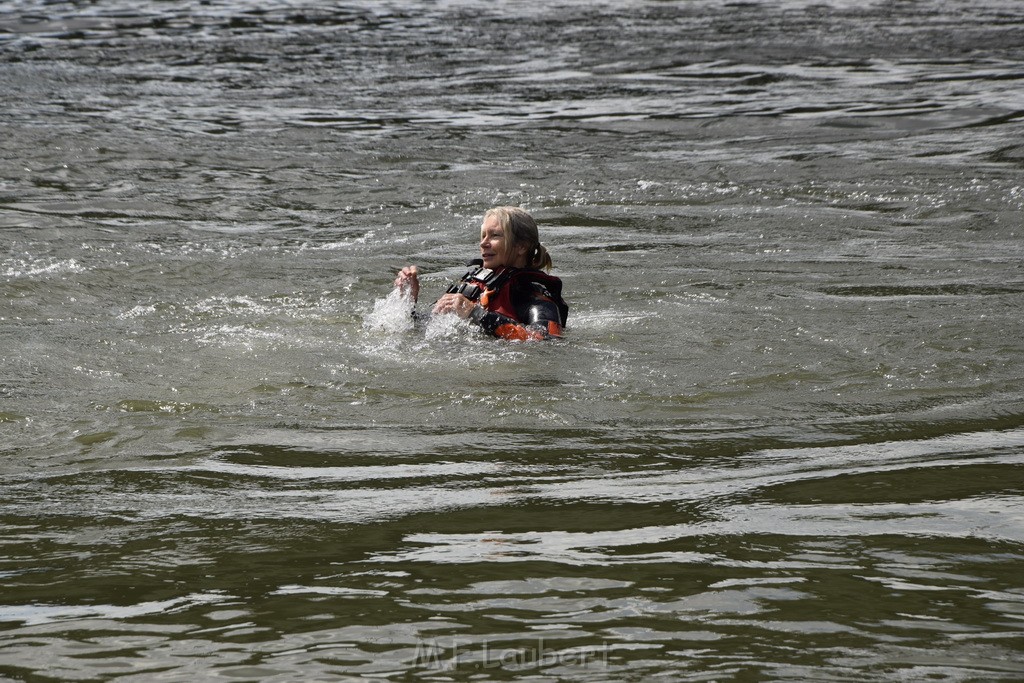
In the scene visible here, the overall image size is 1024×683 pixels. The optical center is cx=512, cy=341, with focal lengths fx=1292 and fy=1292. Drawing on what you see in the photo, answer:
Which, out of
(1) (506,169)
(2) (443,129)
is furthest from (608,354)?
(2) (443,129)

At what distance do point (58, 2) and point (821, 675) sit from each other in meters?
28.0

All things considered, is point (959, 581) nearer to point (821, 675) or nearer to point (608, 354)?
point (821, 675)

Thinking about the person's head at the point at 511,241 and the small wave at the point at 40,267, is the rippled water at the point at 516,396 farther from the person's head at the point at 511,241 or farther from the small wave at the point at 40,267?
the person's head at the point at 511,241

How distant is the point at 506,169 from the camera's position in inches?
514

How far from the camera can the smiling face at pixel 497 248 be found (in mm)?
7477

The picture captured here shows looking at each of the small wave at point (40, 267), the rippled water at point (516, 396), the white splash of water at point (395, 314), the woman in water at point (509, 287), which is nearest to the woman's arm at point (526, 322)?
the woman in water at point (509, 287)

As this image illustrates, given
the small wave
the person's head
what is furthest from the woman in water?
the small wave

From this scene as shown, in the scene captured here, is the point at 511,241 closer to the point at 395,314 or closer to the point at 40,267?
the point at 395,314

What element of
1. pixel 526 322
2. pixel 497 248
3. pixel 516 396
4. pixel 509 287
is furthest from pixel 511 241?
pixel 516 396

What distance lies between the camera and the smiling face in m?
7.48

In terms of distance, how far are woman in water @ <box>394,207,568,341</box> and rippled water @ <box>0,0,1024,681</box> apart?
0.21m

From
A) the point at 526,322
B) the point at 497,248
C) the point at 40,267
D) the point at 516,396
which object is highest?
the point at 497,248

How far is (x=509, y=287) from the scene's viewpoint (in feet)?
25.2

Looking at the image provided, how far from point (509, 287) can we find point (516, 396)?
5.32 feet
